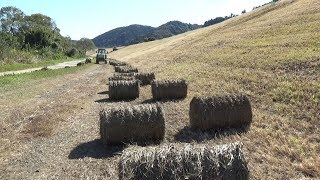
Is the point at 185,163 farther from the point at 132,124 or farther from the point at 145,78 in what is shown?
the point at 145,78

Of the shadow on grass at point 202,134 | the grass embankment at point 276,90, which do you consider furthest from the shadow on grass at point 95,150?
the grass embankment at point 276,90

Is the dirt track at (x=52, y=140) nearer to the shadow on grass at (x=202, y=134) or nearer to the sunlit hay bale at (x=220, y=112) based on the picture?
the shadow on grass at (x=202, y=134)

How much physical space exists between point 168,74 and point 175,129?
756 inches

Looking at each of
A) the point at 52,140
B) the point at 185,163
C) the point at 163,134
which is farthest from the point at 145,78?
the point at 185,163

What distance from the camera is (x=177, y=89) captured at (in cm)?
2147

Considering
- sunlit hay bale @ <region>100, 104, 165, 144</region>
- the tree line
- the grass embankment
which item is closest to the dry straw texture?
the grass embankment

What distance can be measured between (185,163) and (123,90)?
49.1 ft

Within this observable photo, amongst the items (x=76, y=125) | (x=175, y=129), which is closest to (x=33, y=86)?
(x=76, y=125)

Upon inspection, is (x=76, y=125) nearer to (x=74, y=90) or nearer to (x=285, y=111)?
(x=285, y=111)

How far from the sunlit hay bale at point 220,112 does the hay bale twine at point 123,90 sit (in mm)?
8492

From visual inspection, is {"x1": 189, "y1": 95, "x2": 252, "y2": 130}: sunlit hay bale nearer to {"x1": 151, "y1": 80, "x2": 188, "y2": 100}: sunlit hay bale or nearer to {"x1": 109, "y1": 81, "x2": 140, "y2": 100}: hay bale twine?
{"x1": 151, "y1": 80, "x2": 188, "y2": 100}: sunlit hay bale

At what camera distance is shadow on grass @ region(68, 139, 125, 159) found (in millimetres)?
12720

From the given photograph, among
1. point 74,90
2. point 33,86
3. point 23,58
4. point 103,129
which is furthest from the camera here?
point 23,58

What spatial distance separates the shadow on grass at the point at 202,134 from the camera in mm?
13898
